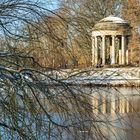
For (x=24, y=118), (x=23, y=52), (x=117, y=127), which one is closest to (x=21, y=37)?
(x=23, y=52)

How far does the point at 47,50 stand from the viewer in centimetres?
416

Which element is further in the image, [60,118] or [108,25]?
[108,25]

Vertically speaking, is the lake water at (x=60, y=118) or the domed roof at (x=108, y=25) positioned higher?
the domed roof at (x=108, y=25)

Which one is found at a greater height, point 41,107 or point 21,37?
point 21,37

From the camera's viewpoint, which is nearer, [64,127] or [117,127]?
[64,127]

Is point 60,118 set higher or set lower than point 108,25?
lower

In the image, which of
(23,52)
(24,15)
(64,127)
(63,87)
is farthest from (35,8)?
(64,127)

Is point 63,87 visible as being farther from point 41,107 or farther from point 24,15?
point 24,15

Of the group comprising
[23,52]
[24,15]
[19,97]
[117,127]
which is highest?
[24,15]

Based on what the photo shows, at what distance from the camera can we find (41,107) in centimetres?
389

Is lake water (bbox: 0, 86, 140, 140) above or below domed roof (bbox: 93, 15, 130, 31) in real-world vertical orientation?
below

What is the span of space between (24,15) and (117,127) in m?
1.20

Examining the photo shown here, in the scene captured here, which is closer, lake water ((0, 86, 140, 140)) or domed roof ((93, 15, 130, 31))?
lake water ((0, 86, 140, 140))

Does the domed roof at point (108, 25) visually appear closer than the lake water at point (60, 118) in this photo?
No
